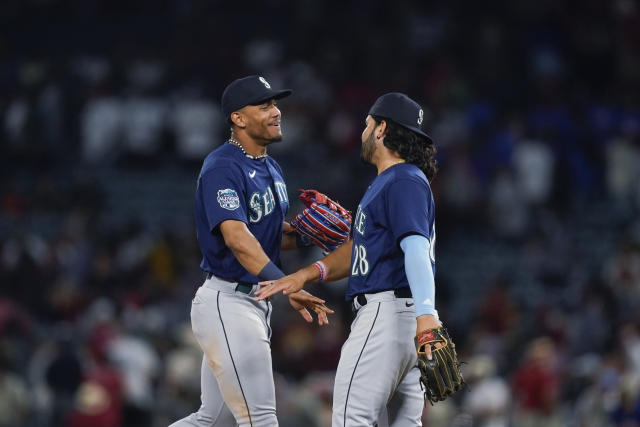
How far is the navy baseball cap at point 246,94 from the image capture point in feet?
17.3

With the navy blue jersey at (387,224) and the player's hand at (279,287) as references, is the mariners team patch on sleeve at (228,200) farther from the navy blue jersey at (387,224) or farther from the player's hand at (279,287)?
the navy blue jersey at (387,224)

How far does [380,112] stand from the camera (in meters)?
4.99

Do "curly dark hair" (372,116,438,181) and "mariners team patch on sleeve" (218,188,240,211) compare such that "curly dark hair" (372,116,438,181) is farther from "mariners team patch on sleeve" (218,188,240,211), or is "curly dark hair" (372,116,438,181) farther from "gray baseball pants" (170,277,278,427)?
"gray baseball pants" (170,277,278,427)

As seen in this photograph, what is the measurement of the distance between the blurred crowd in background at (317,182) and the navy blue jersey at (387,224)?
13.6 ft

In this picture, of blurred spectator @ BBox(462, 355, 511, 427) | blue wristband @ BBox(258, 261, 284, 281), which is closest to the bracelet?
blue wristband @ BBox(258, 261, 284, 281)

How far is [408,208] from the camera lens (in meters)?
4.67

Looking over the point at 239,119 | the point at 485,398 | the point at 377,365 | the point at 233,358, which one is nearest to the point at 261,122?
the point at 239,119

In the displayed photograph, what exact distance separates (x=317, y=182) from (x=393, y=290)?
29.1 feet

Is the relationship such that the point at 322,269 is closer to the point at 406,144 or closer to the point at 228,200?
the point at 228,200

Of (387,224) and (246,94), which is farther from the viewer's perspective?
(246,94)

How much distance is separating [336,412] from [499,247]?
8.88m

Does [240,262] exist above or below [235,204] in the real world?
below

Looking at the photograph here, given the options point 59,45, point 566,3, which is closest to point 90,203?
point 59,45

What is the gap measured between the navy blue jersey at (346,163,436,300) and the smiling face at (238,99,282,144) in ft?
2.12
